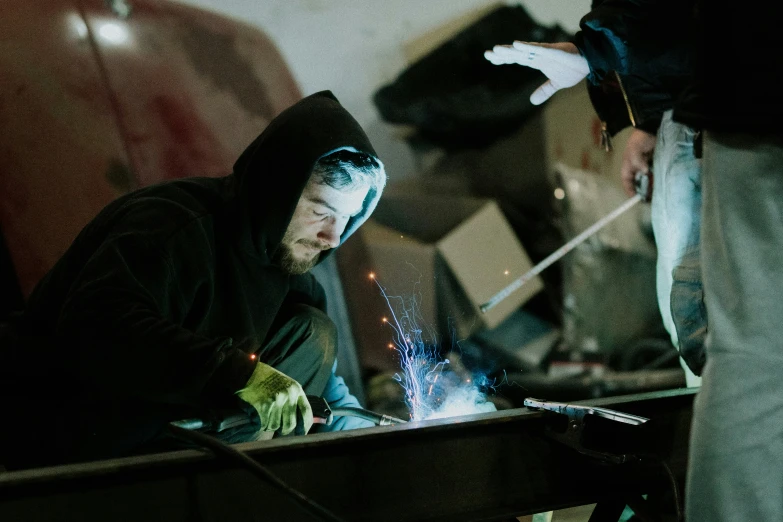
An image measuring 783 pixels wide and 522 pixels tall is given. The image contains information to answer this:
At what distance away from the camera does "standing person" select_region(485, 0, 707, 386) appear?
4.26 feet

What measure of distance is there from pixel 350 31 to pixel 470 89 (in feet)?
3.55

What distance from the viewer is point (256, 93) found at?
81.2 inches

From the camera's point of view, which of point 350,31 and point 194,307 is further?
point 350,31

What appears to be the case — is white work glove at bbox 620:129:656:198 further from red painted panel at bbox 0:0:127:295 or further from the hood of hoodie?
red painted panel at bbox 0:0:127:295

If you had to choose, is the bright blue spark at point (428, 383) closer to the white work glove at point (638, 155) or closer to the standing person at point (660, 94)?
the standing person at point (660, 94)

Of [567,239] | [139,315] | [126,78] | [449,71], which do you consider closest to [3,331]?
[139,315]

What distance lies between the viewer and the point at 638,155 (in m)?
1.80

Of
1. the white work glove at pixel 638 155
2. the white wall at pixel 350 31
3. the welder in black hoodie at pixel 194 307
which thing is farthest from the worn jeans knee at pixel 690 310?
the white wall at pixel 350 31

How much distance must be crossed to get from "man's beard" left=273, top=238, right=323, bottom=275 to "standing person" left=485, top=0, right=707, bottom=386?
771mm

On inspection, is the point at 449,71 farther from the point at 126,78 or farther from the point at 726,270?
the point at 726,270

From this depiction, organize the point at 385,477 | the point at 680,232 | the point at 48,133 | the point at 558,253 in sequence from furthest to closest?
1. the point at 558,253
2. the point at 48,133
3. the point at 680,232
4. the point at 385,477

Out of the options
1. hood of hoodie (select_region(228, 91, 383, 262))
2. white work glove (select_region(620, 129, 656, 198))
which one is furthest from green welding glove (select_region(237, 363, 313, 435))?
white work glove (select_region(620, 129, 656, 198))

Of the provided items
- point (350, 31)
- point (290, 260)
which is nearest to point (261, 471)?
point (290, 260)

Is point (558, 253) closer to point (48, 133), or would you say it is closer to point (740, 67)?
point (740, 67)
